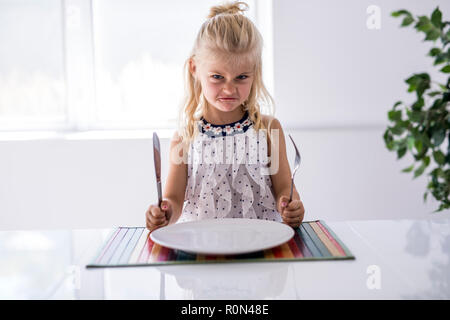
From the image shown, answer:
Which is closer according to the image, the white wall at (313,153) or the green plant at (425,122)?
the green plant at (425,122)

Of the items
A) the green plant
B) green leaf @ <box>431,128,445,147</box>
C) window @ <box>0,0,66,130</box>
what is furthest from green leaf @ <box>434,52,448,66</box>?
window @ <box>0,0,66,130</box>

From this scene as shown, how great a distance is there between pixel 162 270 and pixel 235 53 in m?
0.63

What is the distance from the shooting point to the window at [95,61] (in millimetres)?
2287

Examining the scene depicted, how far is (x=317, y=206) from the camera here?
2.09 metres

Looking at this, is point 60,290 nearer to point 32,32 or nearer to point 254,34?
point 254,34

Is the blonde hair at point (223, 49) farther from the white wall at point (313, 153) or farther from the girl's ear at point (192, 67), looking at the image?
the white wall at point (313, 153)

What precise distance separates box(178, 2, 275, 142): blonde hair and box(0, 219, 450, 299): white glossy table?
0.54 meters

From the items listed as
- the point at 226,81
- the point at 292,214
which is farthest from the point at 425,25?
the point at 226,81

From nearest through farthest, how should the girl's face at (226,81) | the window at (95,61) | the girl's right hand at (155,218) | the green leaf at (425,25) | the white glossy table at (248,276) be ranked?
the white glossy table at (248,276) < the green leaf at (425,25) < the girl's right hand at (155,218) < the girl's face at (226,81) < the window at (95,61)

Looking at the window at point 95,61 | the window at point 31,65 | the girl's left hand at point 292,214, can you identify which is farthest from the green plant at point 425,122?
the window at point 31,65

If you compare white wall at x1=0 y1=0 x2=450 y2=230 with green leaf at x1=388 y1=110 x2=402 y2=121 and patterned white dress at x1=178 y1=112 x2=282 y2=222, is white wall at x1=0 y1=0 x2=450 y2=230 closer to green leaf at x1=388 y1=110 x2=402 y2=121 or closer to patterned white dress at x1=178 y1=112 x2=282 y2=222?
patterned white dress at x1=178 y1=112 x2=282 y2=222

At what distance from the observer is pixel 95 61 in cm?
234

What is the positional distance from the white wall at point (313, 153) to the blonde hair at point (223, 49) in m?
0.69
